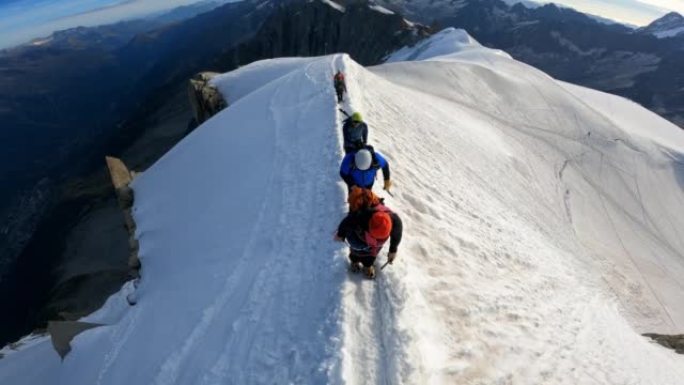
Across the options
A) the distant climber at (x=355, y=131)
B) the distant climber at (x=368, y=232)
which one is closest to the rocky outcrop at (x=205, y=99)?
the distant climber at (x=355, y=131)

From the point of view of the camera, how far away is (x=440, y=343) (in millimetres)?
8688

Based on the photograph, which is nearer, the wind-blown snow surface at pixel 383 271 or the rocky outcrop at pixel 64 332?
the wind-blown snow surface at pixel 383 271

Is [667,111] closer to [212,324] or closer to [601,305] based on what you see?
[601,305]

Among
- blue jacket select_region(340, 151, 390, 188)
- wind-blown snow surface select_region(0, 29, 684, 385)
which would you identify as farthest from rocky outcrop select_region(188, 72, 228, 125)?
blue jacket select_region(340, 151, 390, 188)

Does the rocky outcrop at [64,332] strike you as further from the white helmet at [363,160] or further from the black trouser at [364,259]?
the white helmet at [363,160]

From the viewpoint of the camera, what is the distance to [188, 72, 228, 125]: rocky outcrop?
3444 centimetres

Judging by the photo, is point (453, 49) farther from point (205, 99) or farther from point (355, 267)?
point (355, 267)

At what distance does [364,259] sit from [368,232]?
3.01 ft

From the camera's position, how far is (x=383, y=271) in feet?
31.0

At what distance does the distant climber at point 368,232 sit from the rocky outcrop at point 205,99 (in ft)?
87.6

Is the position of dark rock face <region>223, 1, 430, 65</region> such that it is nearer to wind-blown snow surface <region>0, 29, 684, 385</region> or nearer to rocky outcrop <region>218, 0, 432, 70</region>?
rocky outcrop <region>218, 0, 432, 70</region>

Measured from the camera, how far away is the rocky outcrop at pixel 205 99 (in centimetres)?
3444

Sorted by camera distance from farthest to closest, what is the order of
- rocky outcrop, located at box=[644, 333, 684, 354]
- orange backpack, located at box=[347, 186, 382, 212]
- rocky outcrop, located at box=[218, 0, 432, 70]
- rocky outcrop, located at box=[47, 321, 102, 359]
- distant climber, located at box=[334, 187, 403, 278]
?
rocky outcrop, located at box=[218, 0, 432, 70] → rocky outcrop, located at box=[47, 321, 102, 359] → rocky outcrop, located at box=[644, 333, 684, 354] → orange backpack, located at box=[347, 186, 382, 212] → distant climber, located at box=[334, 187, 403, 278]

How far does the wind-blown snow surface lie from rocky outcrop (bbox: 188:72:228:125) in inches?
334
